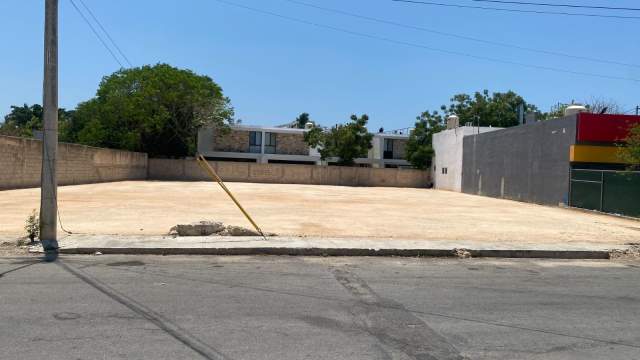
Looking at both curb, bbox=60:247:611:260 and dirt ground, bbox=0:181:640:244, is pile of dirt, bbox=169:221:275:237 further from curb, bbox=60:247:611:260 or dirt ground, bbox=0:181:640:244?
curb, bbox=60:247:611:260

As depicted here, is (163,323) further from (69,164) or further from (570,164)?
(69,164)

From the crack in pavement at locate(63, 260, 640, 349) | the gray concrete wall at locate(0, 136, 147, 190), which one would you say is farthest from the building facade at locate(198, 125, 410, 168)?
the crack in pavement at locate(63, 260, 640, 349)

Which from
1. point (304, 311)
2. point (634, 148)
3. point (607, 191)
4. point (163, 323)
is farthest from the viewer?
point (607, 191)

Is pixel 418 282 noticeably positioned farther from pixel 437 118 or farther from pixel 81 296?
pixel 437 118

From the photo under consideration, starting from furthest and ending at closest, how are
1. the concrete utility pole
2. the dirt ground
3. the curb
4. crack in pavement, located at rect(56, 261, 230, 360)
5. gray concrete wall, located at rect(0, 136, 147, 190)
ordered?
1. gray concrete wall, located at rect(0, 136, 147, 190)
2. the dirt ground
3. the concrete utility pole
4. the curb
5. crack in pavement, located at rect(56, 261, 230, 360)

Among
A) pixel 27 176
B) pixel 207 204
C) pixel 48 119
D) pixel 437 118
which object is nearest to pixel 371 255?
pixel 48 119

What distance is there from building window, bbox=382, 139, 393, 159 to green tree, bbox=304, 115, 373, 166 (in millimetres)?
9063

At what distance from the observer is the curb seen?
11789 mm

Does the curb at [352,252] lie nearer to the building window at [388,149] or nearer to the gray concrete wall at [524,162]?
the gray concrete wall at [524,162]

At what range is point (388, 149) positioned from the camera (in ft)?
243

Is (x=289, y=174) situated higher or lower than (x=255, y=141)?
lower

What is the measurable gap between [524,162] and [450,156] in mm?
18483

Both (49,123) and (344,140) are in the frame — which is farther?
(344,140)

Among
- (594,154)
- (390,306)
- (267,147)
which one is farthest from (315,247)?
(267,147)
